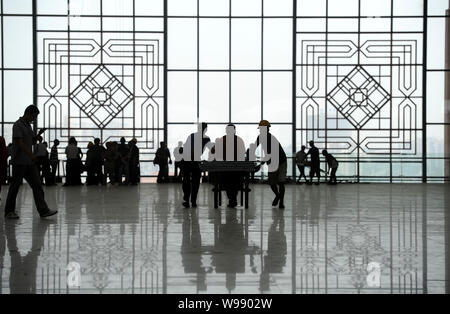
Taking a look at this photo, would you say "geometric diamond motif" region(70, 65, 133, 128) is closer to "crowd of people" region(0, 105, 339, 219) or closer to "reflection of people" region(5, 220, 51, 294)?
"crowd of people" region(0, 105, 339, 219)

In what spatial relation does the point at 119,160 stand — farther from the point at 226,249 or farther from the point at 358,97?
the point at 226,249

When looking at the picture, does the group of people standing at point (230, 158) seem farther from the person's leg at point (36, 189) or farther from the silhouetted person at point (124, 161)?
the silhouetted person at point (124, 161)

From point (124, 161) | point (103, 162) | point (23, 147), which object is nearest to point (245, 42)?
point (124, 161)

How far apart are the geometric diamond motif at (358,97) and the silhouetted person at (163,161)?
5009mm

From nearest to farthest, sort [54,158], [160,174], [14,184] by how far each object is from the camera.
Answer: [14,184], [54,158], [160,174]

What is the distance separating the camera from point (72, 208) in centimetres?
1118

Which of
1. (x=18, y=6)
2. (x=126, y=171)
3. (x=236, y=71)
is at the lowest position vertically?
(x=126, y=171)

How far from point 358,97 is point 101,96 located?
7.54 m

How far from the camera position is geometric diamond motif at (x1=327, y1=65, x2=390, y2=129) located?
20.5 metres

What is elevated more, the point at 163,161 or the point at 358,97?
the point at 358,97

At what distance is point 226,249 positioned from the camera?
6590 millimetres

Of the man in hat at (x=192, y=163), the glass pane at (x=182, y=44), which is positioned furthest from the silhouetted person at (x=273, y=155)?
the glass pane at (x=182, y=44)

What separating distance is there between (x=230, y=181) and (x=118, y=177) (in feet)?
26.2
